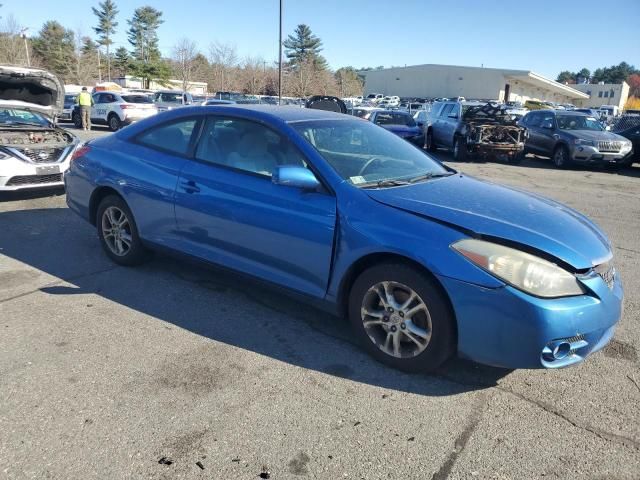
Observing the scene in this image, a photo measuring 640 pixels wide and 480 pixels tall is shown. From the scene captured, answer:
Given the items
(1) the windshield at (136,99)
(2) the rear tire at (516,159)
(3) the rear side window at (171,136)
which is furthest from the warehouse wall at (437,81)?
(3) the rear side window at (171,136)

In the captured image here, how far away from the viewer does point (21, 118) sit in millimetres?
8734

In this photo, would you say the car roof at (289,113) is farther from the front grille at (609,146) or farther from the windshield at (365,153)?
the front grille at (609,146)

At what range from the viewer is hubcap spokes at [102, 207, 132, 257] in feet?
15.8

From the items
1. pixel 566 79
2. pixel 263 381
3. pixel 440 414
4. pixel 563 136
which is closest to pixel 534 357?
pixel 440 414

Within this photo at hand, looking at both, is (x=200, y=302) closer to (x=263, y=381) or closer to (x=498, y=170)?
(x=263, y=381)

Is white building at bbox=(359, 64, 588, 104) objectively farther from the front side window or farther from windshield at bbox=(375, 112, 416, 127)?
the front side window

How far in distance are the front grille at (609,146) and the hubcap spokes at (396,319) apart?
13.7 m

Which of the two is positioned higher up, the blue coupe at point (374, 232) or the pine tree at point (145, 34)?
the pine tree at point (145, 34)

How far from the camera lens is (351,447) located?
253cm

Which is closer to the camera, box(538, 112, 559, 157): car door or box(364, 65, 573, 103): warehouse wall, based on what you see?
box(538, 112, 559, 157): car door

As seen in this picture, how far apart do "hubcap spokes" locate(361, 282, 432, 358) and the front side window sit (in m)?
1.07

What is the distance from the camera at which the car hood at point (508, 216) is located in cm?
292

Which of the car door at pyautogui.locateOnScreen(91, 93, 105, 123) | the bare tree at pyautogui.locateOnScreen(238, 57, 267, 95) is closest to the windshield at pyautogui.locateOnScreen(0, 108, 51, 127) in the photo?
the car door at pyautogui.locateOnScreen(91, 93, 105, 123)

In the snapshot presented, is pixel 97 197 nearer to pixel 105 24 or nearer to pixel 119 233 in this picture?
pixel 119 233
